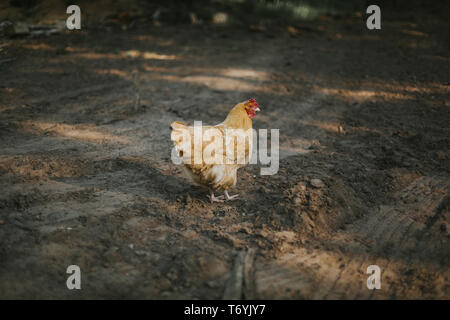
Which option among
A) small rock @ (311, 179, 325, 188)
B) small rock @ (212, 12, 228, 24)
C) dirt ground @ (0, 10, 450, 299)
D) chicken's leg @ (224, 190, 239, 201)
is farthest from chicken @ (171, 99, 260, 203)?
small rock @ (212, 12, 228, 24)

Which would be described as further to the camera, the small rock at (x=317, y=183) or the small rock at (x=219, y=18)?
the small rock at (x=219, y=18)

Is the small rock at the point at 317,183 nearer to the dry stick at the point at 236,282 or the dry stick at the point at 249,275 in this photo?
the dry stick at the point at 249,275

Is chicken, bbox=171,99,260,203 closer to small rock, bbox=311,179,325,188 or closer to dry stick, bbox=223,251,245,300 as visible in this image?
small rock, bbox=311,179,325,188

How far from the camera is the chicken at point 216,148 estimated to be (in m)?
3.87

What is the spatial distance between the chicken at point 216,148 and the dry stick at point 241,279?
3.81ft

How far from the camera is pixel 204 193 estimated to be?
16.1 ft

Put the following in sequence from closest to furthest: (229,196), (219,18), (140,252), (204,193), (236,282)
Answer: (236,282) < (140,252) < (229,196) < (204,193) < (219,18)

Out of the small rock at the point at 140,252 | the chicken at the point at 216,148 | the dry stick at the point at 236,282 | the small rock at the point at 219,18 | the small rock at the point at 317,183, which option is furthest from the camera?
the small rock at the point at 219,18

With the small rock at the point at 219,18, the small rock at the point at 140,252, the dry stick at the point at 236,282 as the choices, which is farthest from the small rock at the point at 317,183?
the small rock at the point at 219,18

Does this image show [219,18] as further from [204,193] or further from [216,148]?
[216,148]

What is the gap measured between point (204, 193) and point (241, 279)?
1871 mm

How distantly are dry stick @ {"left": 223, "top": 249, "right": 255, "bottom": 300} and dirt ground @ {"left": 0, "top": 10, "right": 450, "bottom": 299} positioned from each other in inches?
1.0

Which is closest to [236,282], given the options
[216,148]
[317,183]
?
[216,148]
